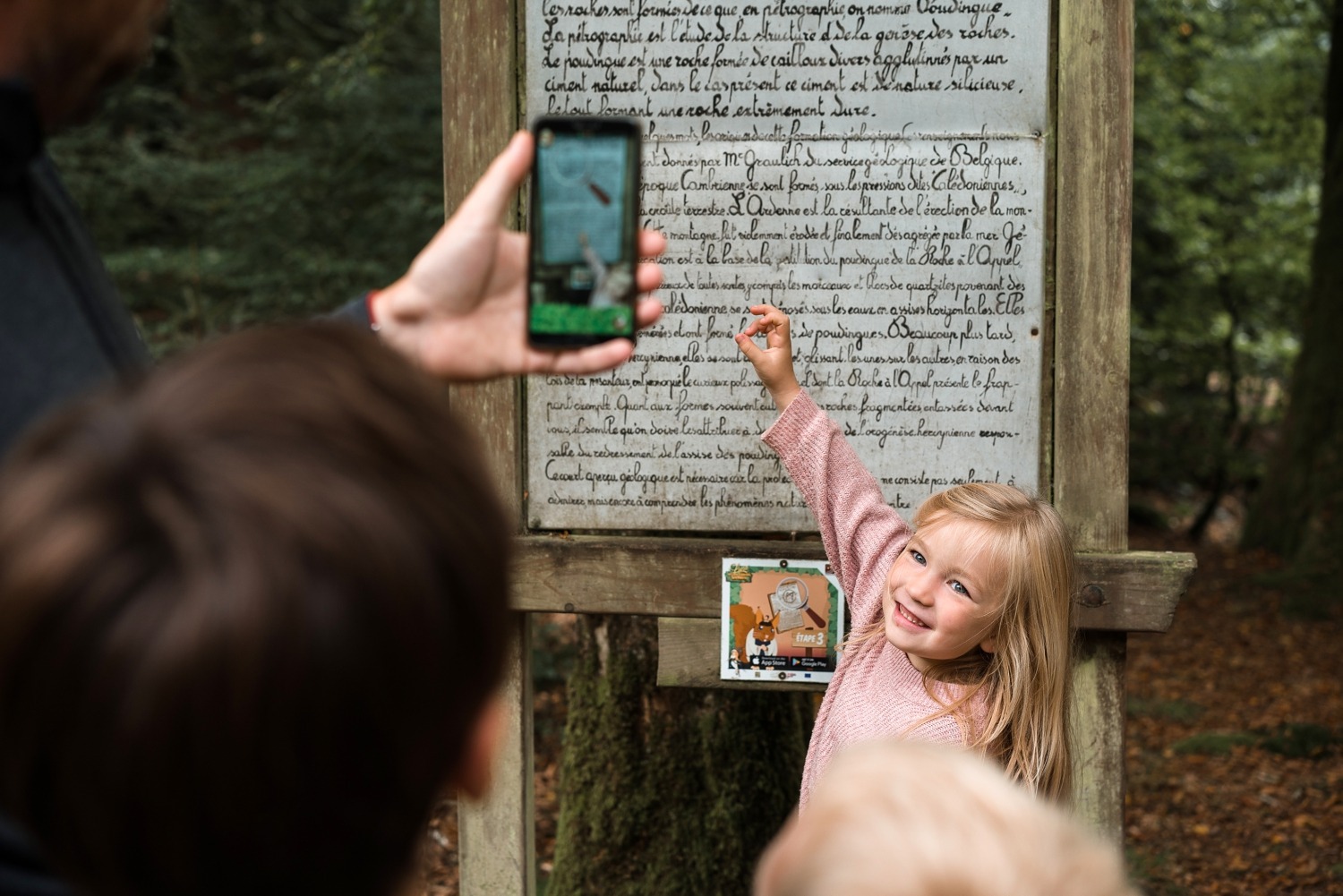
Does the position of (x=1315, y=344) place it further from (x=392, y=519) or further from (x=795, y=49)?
(x=392, y=519)

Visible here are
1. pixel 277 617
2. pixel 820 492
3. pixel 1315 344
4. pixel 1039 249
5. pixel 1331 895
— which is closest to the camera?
pixel 277 617

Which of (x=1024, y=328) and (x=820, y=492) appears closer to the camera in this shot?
(x=820, y=492)

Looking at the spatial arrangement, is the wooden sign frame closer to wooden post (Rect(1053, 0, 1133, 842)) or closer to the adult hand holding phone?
wooden post (Rect(1053, 0, 1133, 842))

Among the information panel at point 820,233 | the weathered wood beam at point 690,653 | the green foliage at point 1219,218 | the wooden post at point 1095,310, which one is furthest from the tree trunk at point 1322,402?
the weathered wood beam at point 690,653

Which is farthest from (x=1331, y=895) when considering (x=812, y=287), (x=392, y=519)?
(x=392, y=519)

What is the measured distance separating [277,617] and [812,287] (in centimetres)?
213

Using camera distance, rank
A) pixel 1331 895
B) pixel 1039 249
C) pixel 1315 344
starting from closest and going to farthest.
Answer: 1. pixel 1039 249
2. pixel 1331 895
3. pixel 1315 344

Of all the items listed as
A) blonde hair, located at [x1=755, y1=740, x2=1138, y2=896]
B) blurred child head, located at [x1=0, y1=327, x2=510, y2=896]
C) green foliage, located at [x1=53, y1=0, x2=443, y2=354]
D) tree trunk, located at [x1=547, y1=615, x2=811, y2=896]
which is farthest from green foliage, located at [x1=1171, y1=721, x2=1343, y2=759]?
blurred child head, located at [x1=0, y1=327, x2=510, y2=896]

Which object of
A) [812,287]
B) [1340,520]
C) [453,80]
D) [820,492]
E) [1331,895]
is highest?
[453,80]

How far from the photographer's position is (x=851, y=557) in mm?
2539

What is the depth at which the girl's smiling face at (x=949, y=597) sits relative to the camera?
7.51ft

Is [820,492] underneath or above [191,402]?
underneath

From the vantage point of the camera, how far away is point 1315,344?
9.09m

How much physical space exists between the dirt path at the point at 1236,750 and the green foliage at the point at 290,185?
4.49m
